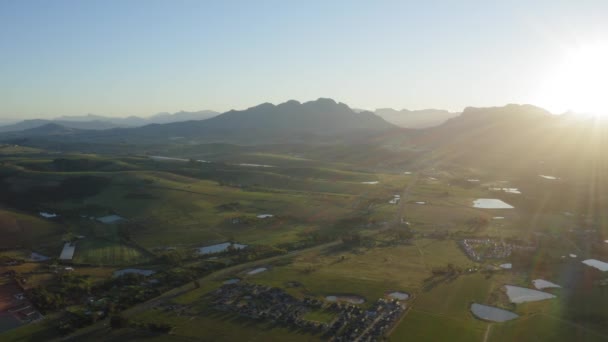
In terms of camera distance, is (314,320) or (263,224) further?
(263,224)

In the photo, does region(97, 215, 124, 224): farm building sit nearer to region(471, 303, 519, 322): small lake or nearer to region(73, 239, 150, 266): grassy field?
region(73, 239, 150, 266): grassy field

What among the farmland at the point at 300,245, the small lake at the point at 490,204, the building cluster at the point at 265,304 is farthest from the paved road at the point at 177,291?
the small lake at the point at 490,204

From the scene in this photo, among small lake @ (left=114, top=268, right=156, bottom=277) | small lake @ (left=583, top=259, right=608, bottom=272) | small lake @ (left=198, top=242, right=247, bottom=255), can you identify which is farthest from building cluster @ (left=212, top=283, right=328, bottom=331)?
small lake @ (left=583, top=259, right=608, bottom=272)

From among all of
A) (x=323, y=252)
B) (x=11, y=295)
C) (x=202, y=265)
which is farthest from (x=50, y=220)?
(x=323, y=252)

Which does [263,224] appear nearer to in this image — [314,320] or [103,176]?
[314,320]

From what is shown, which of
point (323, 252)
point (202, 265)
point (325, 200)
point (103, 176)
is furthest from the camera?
point (103, 176)

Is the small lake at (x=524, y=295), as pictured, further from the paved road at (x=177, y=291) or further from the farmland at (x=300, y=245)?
the paved road at (x=177, y=291)

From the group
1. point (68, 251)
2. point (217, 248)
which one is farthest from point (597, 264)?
point (68, 251)
